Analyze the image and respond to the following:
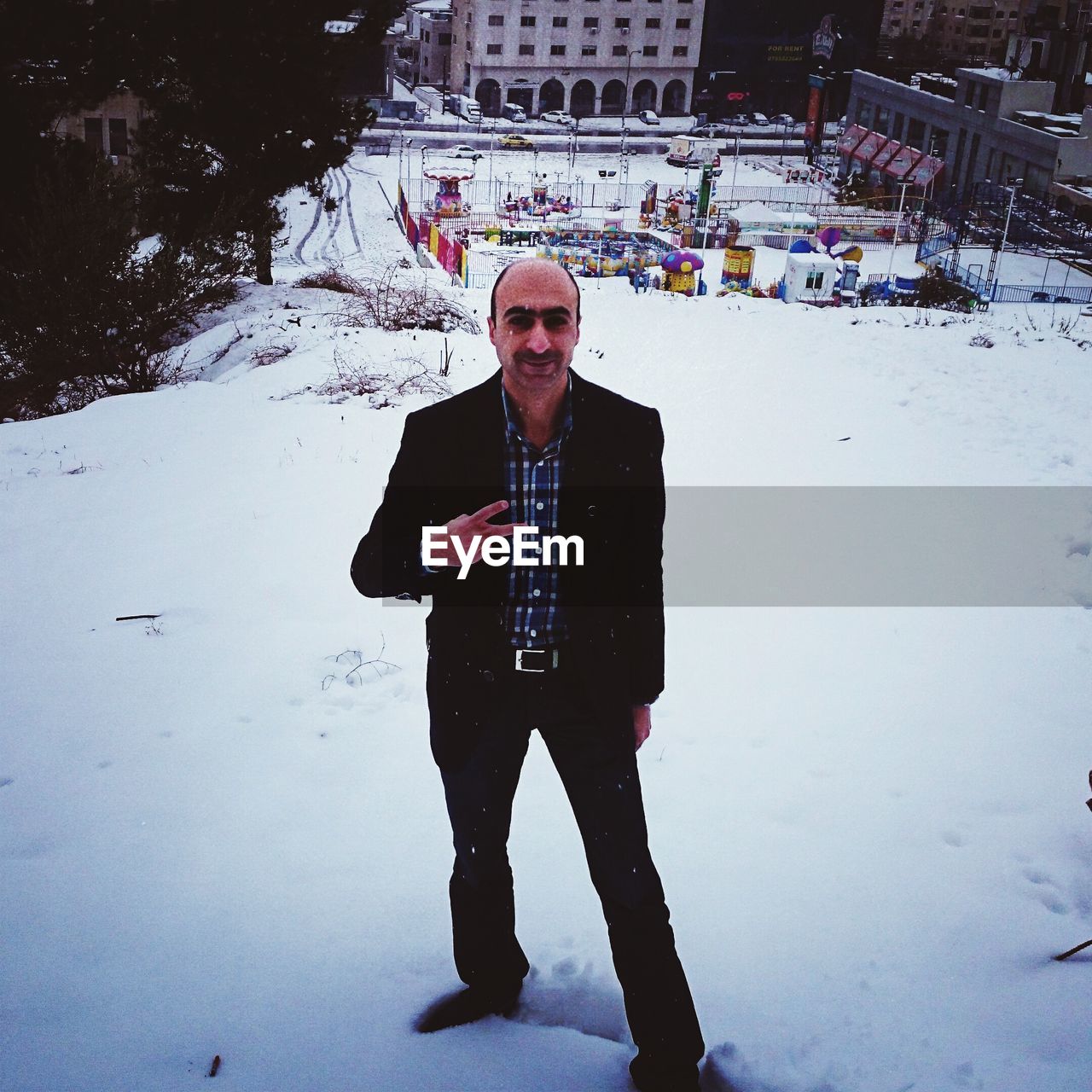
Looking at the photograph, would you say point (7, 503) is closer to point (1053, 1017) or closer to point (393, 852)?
point (393, 852)

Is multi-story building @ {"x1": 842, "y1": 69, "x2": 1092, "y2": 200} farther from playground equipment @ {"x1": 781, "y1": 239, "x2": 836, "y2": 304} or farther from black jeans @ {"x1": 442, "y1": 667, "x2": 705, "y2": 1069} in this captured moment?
black jeans @ {"x1": 442, "y1": 667, "x2": 705, "y2": 1069}

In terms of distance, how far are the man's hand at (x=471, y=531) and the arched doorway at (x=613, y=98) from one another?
282 ft

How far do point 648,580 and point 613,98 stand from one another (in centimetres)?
8719

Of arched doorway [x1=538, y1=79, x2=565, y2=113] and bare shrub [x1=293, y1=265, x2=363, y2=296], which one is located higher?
arched doorway [x1=538, y1=79, x2=565, y2=113]

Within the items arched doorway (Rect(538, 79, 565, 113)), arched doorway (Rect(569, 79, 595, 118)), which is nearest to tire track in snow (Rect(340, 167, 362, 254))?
arched doorway (Rect(538, 79, 565, 113))

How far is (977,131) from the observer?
51.2 meters

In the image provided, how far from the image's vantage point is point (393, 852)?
3561 mm

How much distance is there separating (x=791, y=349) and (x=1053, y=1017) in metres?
10.3

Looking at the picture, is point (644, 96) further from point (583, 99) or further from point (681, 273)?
point (681, 273)

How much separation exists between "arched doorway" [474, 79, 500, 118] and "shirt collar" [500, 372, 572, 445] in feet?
264

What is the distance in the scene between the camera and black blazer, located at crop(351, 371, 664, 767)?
8.38ft

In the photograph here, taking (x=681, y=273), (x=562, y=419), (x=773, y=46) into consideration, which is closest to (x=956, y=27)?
(x=773, y=46)

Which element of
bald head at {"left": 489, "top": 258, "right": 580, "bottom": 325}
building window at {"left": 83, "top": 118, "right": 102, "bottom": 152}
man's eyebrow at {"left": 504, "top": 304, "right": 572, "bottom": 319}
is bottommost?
man's eyebrow at {"left": 504, "top": 304, "right": 572, "bottom": 319}

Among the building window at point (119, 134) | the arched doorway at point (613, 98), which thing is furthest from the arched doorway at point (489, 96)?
the building window at point (119, 134)
